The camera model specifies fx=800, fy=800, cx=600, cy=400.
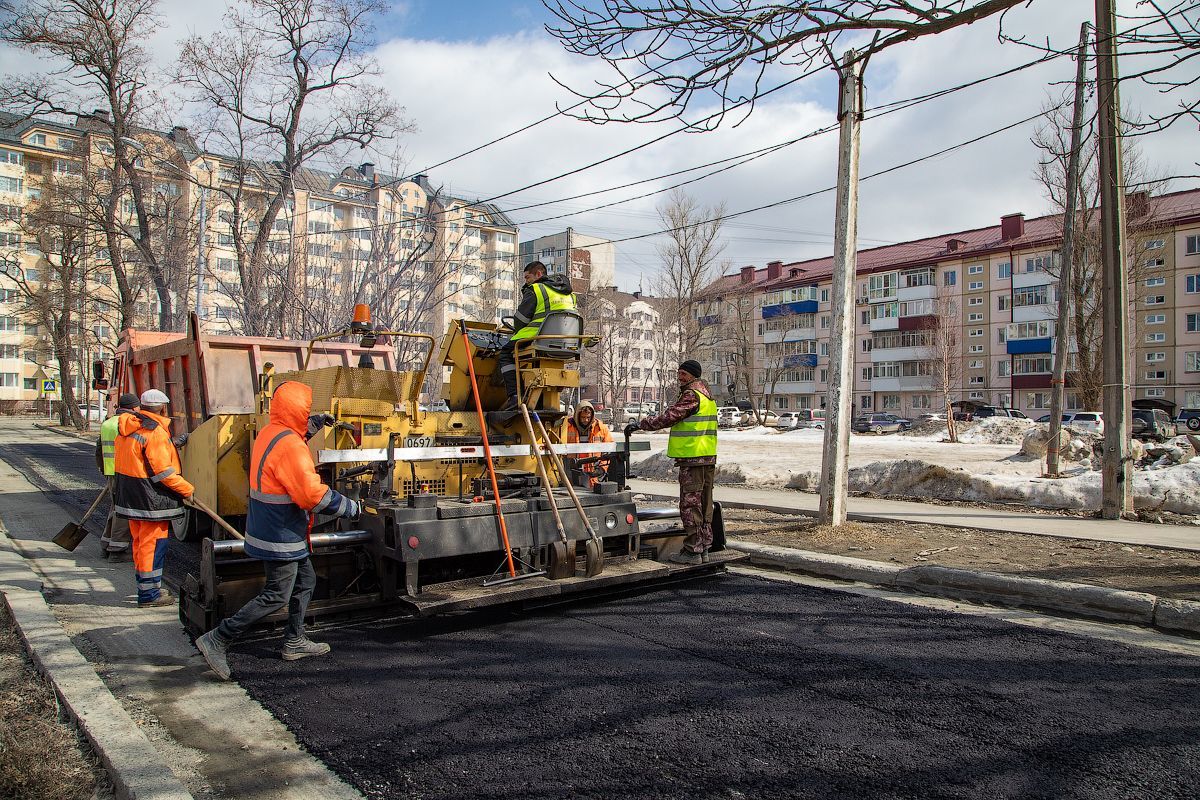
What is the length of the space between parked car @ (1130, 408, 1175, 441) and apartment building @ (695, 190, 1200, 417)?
6336 millimetres

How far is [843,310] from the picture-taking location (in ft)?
29.8

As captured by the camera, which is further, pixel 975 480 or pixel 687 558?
pixel 975 480

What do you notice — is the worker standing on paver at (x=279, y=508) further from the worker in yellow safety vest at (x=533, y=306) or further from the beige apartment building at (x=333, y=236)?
the beige apartment building at (x=333, y=236)

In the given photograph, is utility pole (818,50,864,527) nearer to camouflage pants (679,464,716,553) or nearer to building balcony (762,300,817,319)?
camouflage pants (679,464,716,553)

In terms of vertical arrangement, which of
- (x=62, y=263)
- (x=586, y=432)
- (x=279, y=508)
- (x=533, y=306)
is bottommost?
(x=279, y=508)

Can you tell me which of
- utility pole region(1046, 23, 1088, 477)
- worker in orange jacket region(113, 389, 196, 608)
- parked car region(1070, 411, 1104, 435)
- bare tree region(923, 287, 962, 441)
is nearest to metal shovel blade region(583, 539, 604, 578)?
worker in orange jacket region(113, 389, 196, 608)

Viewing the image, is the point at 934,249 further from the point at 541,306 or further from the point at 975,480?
the point at 541,306

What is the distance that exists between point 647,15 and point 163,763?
4.69 metres

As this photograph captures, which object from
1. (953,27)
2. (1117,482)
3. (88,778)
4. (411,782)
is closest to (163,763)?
(88,778)

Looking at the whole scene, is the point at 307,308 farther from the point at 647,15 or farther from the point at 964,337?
the point at 964,337

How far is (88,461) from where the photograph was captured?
788 inches

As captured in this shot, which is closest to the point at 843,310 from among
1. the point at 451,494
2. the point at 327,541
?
the point at 451,494

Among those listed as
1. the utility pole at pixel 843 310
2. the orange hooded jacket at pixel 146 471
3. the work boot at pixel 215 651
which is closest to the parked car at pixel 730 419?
the utility pole at pixel 843 310

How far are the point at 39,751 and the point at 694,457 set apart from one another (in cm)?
464
